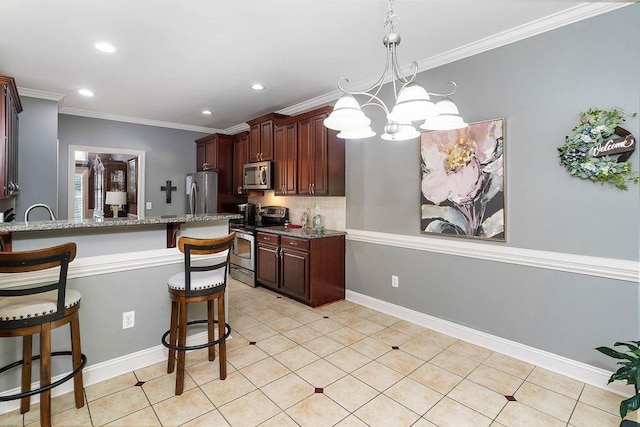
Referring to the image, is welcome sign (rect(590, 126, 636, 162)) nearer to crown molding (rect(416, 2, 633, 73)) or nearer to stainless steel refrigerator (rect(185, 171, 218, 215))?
crown molding (rect(416, 2, 633, 73))

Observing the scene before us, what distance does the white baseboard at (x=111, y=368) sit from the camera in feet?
6.73

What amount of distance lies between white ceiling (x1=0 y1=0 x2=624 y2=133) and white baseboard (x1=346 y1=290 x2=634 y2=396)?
2.38 meters

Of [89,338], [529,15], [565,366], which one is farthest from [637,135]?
[89,338]

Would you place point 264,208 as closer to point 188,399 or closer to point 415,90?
point 188,399

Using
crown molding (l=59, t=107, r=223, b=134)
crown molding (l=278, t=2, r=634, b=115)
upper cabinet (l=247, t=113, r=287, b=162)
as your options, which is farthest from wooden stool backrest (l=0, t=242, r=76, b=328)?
crown molding (l=59, t=107, r=223, b=134)

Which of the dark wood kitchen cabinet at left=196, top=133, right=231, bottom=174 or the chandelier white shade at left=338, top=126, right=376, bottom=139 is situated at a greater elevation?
the dark wood kitchen cabinet at left=196, top=133, right=231, bottom=174

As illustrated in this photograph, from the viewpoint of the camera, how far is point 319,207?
14.9 feet

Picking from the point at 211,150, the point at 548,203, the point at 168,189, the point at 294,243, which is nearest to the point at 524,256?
the point at 548,203

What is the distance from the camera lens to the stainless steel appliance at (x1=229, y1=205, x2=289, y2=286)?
15.4 ft

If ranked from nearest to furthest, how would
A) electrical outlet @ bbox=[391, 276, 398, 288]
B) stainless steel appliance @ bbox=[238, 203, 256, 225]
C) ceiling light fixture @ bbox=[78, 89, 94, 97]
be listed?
electrical outlet @ bbox=[391, 276, 398, 288]
ceiling light fixture @ bbox=[78, 89, 94, 97]
stainless steel appliance @ bbox=[238, 203, 256, 225]

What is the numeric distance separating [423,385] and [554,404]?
2.68 ft

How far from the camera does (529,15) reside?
2396 millimetres

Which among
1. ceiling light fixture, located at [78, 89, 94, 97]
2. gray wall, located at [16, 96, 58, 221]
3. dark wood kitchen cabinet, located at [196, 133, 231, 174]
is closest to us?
gray wall, located at [16, 96, 58, 221]

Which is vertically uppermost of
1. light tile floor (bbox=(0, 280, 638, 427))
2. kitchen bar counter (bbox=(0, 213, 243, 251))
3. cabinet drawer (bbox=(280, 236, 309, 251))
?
kitchen bar counter (bbox=(0, 213, 243, 251))
